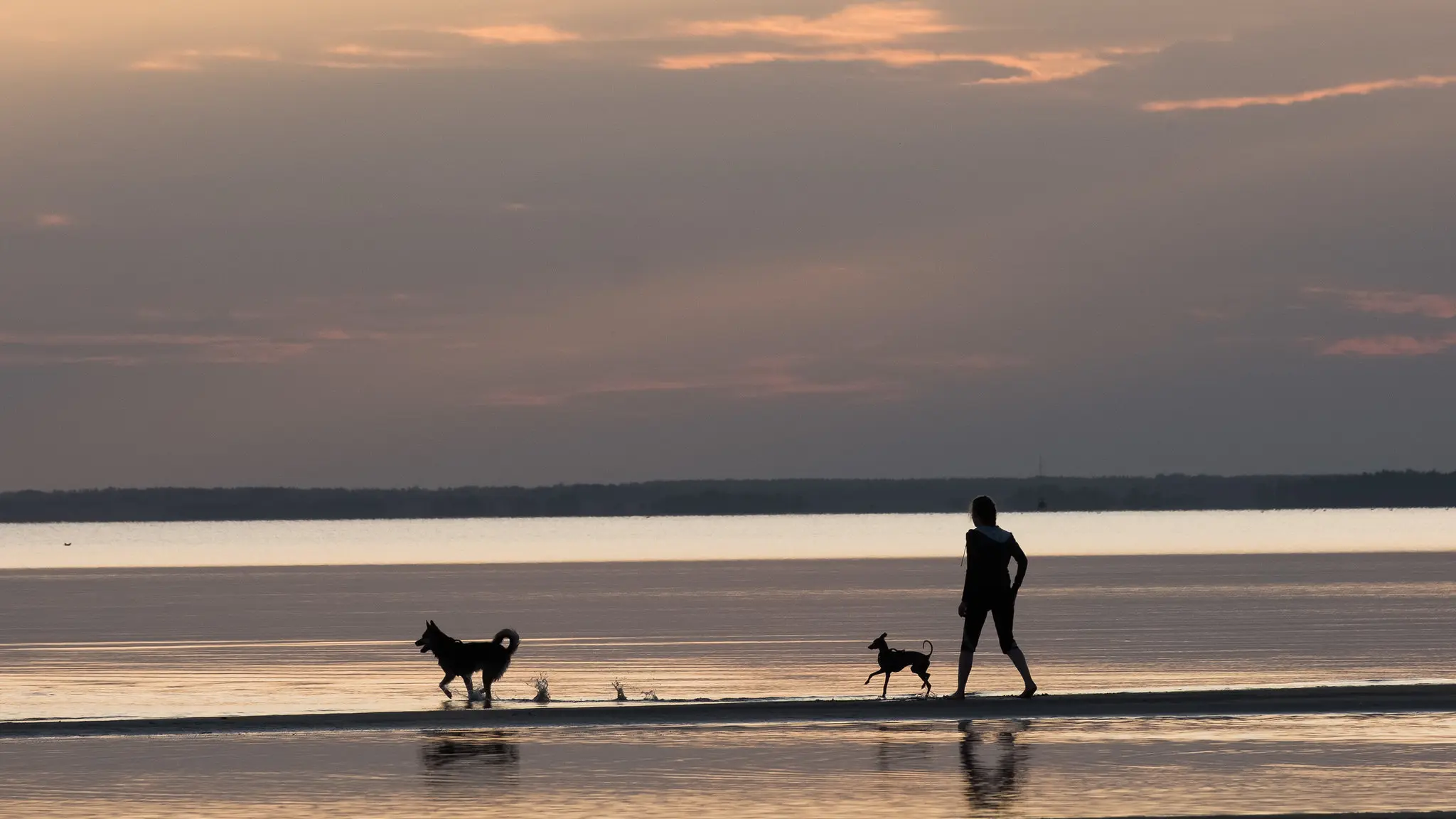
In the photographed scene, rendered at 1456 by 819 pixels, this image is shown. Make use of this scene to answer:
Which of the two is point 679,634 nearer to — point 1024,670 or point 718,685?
point 718,685

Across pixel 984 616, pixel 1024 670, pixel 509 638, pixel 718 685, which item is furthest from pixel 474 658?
pixel 1024 670

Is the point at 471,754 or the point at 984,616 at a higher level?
the point at 984,616

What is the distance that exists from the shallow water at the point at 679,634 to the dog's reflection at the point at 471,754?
15.8 ft

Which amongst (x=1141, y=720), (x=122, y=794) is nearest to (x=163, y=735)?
(x=122, y=794)

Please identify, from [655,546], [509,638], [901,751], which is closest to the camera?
[901,751]

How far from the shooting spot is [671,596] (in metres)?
54.2

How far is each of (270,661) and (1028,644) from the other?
1161 centimetres

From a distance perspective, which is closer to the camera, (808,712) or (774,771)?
(774,771)

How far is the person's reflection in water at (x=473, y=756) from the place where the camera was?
1449 cm

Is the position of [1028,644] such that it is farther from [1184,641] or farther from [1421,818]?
[1421,818]

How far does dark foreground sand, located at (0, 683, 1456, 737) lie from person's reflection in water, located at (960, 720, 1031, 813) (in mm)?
753

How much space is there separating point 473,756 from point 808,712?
3.73 m

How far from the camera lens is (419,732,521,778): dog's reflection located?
48.4 ft

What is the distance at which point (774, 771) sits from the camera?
14602mm
